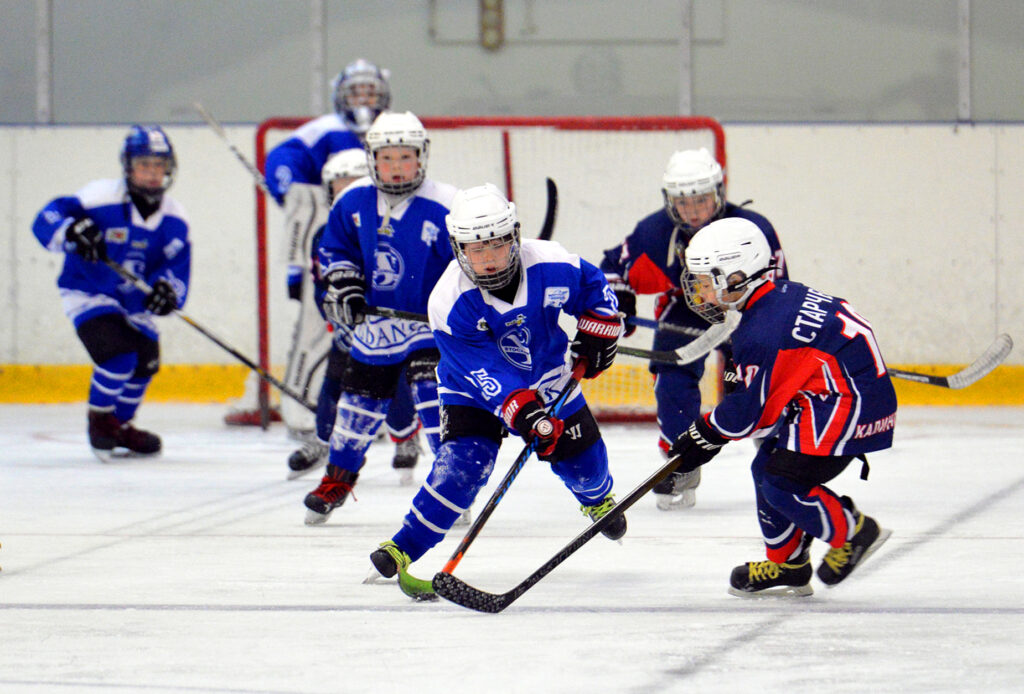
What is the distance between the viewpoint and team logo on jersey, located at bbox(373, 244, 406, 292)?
3973 mm

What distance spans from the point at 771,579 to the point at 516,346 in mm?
720

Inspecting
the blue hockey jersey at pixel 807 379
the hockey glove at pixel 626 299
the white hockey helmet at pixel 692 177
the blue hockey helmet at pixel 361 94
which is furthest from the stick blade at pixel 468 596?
the blue hockey helmet at pixel 361 94

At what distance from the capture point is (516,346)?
3117mm

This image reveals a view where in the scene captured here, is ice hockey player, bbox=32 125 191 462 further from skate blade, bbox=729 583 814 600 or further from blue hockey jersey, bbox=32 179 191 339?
skate blade, bbox=729 583 814 600

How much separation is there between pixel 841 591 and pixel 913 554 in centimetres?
50

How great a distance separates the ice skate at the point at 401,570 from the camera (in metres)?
2.92

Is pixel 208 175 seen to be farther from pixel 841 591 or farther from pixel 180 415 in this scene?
pixel 841 591

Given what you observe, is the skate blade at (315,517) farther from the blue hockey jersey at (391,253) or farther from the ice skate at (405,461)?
the ice skate at (405,461)

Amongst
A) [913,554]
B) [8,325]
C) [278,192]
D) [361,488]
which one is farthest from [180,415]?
[913,554]

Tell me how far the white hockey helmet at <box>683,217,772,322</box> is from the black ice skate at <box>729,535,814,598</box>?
534 mm

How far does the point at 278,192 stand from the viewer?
6055mm

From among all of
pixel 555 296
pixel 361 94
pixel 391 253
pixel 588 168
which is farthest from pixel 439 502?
pixel 588 168

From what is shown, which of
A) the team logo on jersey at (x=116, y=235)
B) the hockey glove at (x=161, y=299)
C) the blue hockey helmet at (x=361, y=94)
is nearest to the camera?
the hockey glove at (x=161, y=299)

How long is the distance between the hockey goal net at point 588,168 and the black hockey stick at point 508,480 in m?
3.45
